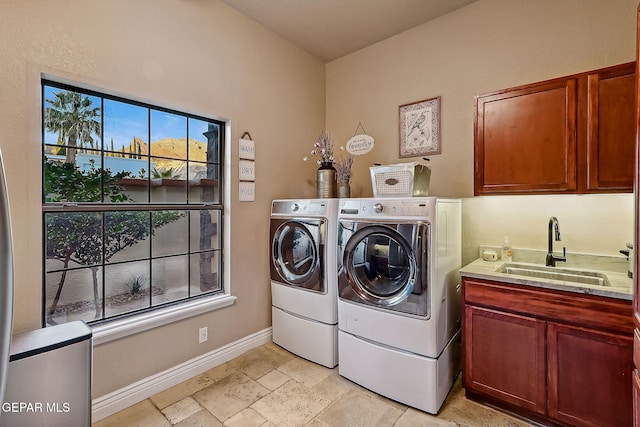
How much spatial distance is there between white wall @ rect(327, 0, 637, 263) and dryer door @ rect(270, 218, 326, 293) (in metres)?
0.95

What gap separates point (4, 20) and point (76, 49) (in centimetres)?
29

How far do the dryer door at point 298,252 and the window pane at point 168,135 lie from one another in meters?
0.95

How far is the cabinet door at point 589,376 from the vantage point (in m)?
1.53

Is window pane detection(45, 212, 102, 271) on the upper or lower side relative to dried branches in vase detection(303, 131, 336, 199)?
lower

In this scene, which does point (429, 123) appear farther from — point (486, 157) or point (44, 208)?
point (44, 208)

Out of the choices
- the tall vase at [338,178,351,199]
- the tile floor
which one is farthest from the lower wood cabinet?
the tall vase at [338,178,351,199]

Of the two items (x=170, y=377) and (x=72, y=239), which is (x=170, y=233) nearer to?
(x=72, y=239)

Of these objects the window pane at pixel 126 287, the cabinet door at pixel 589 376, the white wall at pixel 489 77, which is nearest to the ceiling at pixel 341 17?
the white wall at pixel 489 77

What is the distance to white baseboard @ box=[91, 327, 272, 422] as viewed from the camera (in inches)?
74.1

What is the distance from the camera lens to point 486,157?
2.13 m

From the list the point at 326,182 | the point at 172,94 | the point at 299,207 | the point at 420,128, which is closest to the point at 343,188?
the point at 326,182

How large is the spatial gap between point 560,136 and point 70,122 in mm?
2968

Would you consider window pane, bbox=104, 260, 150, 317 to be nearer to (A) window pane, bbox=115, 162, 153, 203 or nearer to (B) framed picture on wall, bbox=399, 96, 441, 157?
(A) window pane, bbox=115, 162, 153, 203

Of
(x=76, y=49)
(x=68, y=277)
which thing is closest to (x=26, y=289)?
(x=68, y=277)
